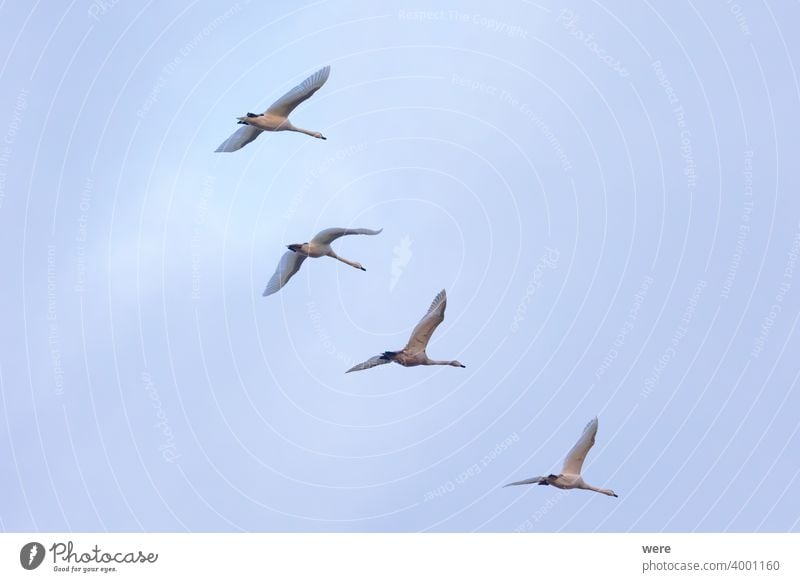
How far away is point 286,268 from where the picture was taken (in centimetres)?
6425

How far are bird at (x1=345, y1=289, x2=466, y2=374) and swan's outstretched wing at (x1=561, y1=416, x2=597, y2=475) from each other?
22.2 feet

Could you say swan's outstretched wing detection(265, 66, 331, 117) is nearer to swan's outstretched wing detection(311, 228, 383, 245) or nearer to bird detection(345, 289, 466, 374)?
swan's outstretched wing detection(311, 228, 383, 245)

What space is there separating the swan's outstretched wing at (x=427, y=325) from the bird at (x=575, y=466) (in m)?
6.93

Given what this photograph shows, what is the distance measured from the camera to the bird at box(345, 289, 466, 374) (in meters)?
60.2

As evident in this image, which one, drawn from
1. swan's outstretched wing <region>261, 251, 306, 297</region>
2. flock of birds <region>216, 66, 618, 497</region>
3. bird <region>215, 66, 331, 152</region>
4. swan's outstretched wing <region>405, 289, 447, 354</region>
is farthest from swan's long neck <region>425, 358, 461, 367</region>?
bird <region>215, 66, 331, 152</region>

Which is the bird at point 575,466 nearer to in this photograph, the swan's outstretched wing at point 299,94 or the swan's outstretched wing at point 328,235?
the swan's outstretched wing at point 328,235
